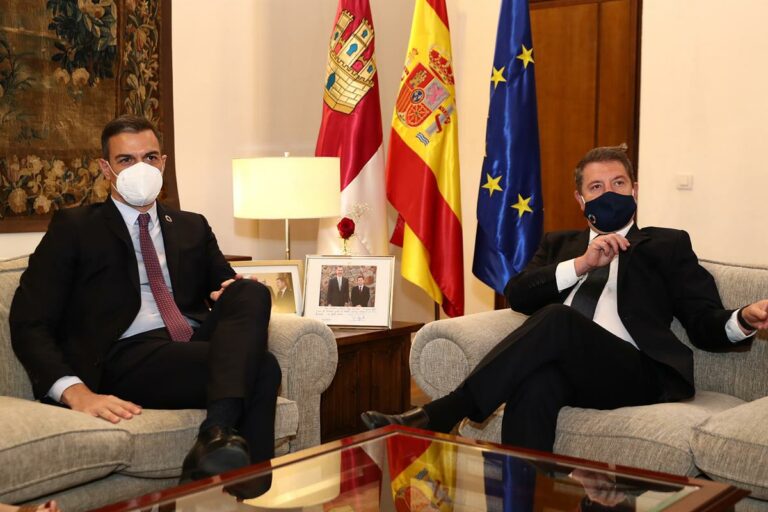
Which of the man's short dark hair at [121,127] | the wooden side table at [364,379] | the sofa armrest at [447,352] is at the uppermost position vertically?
the man's short dark hair at [121,127]

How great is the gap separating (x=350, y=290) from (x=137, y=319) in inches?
41.7

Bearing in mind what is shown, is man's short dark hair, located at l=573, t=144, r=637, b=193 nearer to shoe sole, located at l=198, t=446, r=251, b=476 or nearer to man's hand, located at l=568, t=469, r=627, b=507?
man's hand, located at l=568, t=469, r=627, b=507

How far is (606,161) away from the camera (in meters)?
2.84

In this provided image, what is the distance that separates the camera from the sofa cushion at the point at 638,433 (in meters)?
2.27

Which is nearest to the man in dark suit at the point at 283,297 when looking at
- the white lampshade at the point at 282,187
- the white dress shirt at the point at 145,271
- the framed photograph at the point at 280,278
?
the framed photograph at the point at 280,278

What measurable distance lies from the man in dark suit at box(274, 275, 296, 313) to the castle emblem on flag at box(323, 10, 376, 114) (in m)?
1.03

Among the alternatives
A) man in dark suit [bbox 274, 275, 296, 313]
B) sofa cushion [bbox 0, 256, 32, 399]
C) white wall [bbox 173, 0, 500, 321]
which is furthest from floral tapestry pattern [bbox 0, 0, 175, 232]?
man in dark suit [bbox 274, 275, 296, 313]

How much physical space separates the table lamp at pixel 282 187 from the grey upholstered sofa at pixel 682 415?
881mm

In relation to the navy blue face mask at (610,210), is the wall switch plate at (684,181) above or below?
above

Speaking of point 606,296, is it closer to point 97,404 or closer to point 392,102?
point 97,404

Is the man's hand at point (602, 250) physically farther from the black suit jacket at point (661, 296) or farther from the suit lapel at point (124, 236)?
the suit lapel at point (124, 236)

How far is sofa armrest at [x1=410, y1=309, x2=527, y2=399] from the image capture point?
275 cm

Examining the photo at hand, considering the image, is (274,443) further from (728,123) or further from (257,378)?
(728,123)

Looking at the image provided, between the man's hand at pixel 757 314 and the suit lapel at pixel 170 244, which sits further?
the suit lapel at pixel 170 244
